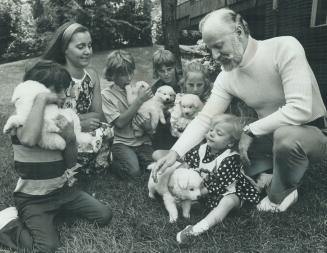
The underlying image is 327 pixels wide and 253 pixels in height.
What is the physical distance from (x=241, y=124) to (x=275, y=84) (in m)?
0.40

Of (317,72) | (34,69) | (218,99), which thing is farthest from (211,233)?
(317,72)

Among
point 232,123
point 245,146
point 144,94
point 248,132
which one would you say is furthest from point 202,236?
point 144,94

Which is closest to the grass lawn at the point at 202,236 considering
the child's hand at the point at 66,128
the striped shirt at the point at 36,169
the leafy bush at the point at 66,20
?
the striped shirt at the point at 36,169

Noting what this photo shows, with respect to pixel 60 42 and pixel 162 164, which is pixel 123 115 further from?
pixel 162 164

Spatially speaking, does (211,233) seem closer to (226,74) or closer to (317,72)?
(226,74)

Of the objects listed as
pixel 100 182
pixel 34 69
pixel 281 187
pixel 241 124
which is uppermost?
pixel 34 69

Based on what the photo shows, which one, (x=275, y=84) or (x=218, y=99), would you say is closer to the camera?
(x=275, y=84)

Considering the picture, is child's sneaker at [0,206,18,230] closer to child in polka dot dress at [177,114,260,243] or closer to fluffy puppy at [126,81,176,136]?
child in polka dot dress at [177,114,260,243]

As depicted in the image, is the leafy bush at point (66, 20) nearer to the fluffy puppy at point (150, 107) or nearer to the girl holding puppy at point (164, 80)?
the girl holding puppy at point (164, 80)

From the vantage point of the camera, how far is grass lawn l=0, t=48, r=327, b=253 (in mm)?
2805

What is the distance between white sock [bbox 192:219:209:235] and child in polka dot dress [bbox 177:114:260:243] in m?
0.21

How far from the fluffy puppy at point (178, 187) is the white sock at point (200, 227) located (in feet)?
0.78

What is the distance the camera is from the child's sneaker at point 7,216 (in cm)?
304

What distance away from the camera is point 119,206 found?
3.53 meters
